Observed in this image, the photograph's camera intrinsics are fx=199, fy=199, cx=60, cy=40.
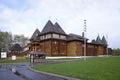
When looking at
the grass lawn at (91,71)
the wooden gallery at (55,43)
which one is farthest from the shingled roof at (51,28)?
the grass lawn at (91,71)

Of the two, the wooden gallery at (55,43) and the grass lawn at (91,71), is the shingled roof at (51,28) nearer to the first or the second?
the wooden gallery at (55,43)

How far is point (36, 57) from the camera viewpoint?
49594 mm

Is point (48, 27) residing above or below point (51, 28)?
above

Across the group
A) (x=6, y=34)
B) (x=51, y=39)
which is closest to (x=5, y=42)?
(x=6, y=34)

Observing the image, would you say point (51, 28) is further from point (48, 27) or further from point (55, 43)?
point (55, 43)

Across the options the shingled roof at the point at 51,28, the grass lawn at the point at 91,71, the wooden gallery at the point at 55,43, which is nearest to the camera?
the grass lawn at the point at 91,71

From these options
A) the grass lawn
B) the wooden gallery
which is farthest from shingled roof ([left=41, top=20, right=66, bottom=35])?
the grass lawn

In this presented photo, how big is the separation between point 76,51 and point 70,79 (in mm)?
55272

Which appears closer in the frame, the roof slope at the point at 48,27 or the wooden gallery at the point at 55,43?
the wooden gallery at the point at 55,43

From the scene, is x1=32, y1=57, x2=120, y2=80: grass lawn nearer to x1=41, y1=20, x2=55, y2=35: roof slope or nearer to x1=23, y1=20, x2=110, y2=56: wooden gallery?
x1=23, y1=20, x2=110, y2=56: wooden gallery

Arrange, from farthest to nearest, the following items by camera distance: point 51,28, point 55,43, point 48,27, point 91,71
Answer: point 48,27 < point 51,28 < point 55,43 < point 91,71

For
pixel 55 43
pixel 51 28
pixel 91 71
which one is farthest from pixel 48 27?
pixel 91 71

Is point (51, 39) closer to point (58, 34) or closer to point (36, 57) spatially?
point (58, 34)

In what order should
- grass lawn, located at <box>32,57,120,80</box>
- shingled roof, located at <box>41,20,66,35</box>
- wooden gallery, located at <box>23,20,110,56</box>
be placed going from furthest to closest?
shingled roof, located at <box>41,20,66,35</box>, wooden gallery, located at <box>23,20,110,56</box>, grass lawn, located at <box>32,57,120,80</box>
